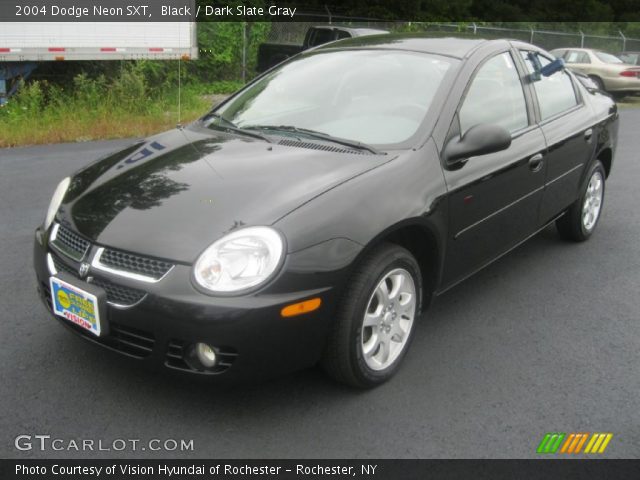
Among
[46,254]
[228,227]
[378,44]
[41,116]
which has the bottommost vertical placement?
[41,116]

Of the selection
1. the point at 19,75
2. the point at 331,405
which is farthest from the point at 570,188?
the point at 19,75

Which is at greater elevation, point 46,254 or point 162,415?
point 46,254

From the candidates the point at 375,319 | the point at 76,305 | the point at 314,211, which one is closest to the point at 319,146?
the point at 314,211

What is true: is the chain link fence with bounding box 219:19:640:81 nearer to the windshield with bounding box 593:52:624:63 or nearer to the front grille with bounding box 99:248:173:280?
the windshield with bounding box 593:52:624:63

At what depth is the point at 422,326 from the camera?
377 centimetres

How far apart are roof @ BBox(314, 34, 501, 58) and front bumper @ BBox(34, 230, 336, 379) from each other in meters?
1.88

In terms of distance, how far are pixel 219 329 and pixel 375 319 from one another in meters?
0.80

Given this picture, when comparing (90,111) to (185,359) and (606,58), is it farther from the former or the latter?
(606,58)

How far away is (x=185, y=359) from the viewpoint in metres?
2.65

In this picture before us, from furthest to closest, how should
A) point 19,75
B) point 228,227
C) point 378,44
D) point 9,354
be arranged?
point 19,75, point 378,44, point 9,354, point 228,227

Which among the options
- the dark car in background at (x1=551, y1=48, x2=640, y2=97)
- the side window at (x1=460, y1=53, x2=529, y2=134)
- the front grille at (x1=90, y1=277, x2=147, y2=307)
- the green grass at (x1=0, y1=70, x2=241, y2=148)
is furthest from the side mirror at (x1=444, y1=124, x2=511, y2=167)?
the dark car in background at (x1=551, y1=48, x2=640, y2=97)
